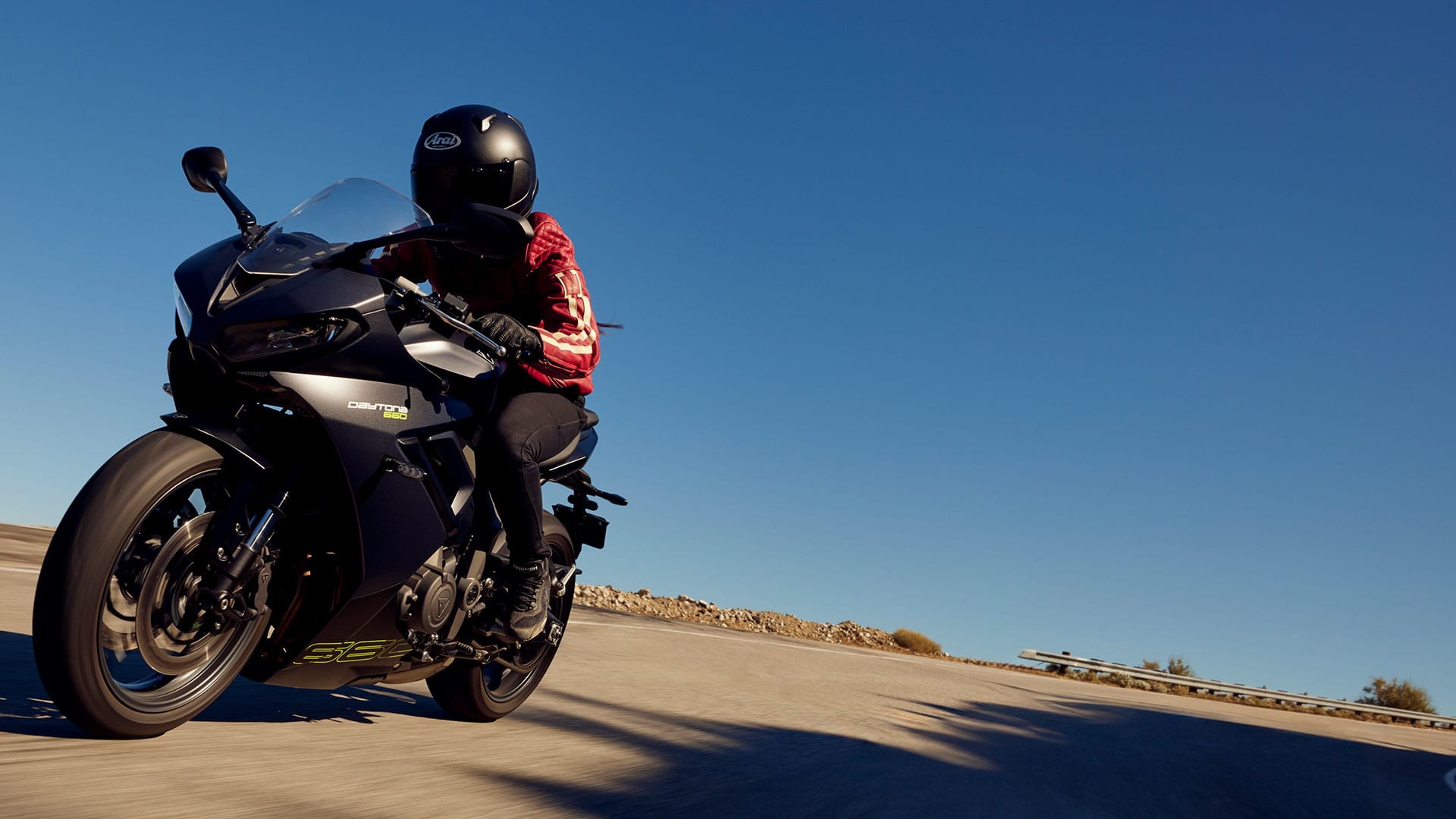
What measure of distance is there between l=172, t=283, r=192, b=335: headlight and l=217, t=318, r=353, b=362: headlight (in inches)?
5.1

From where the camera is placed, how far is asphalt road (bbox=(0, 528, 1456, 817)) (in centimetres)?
262

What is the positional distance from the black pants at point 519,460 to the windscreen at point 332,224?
0.80 m

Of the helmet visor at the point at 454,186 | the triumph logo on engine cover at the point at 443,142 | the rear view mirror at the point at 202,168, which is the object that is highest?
the triumph logo on engine cover at the point at 443,142

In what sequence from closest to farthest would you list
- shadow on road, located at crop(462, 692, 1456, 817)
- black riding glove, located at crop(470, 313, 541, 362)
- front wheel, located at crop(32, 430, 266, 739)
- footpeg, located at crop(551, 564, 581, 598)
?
front wheel, located at crop(32, 430, 266, 739) → shadow on road, located at crop(462, 692, 1456, 817) → black riding glove, located at crop(470, 313, 541, 362) → footpeg, located at crop(551, 564, 581, 598)

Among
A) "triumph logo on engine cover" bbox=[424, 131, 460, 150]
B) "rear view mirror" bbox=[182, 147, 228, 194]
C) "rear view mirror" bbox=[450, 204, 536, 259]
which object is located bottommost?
"rear view mirror" bbox=[450, 204, 536, 259]

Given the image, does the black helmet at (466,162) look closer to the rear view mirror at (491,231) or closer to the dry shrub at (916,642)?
the rear view mirror at (491,231)

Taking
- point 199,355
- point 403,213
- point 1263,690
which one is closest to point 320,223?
point 403,213

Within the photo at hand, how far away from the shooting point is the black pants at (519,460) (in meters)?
3.85

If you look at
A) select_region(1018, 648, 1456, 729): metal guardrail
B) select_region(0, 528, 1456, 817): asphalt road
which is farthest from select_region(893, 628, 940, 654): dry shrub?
select_region(0, 528, 1456, 817): asphalt road

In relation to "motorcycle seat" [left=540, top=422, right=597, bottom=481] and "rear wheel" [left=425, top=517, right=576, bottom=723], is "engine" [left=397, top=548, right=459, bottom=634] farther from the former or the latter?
"motorcycle seat" [left=540, top=422, right=597, bottom=481]

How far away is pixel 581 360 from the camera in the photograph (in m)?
4.14

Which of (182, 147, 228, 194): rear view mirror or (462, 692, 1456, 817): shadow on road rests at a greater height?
(182, 147, 228, 194): rear view mirror

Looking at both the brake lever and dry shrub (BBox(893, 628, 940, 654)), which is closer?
the brake lever

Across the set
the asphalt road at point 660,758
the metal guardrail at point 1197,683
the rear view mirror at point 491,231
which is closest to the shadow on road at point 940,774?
the asphalt road at point 660,758
